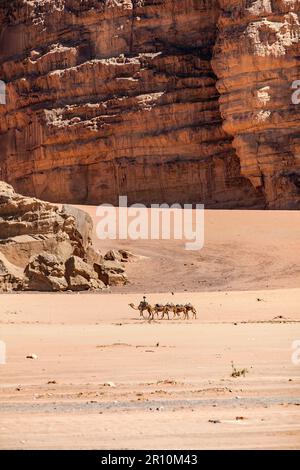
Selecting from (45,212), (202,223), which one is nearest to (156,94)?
(202,223)

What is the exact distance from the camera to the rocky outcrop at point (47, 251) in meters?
19.8

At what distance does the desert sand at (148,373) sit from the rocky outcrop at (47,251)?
100 centimetres

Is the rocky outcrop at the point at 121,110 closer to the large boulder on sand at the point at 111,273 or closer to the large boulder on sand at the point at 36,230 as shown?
the large boulder on sand at the point at 111,273

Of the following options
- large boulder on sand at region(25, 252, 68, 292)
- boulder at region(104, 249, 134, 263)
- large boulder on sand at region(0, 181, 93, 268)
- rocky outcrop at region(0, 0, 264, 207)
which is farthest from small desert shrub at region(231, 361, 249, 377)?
rocky outcrop at region(0, 0, 264, 207)

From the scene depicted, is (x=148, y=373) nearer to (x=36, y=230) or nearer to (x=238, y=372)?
(x=238, y=372)

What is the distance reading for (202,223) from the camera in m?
32.7

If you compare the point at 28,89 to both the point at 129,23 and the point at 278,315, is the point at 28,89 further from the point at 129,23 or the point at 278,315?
the point at 278,315

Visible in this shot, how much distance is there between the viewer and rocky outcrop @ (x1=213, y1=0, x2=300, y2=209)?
36188 millimetres

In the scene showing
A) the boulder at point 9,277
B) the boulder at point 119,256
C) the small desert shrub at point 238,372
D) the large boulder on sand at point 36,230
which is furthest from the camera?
the boulder at point 119,256

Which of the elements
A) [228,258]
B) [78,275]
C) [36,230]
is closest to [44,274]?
[78,275]

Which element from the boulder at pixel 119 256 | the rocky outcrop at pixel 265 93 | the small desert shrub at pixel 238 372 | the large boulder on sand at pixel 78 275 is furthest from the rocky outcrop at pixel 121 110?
the small desert shrub at pixel 238 372

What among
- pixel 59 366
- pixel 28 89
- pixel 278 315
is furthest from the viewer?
pixel 28 89

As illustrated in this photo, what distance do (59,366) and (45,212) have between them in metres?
13.7

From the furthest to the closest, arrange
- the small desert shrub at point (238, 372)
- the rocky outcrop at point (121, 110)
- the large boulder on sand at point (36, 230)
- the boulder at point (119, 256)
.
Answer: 1. the rocky outcrop at point (121, 110)
2. the boulder at point (119, 256)
3. the large boulder on sand at point (36, 230)
4. the small desert shrub at point (238, 372)
